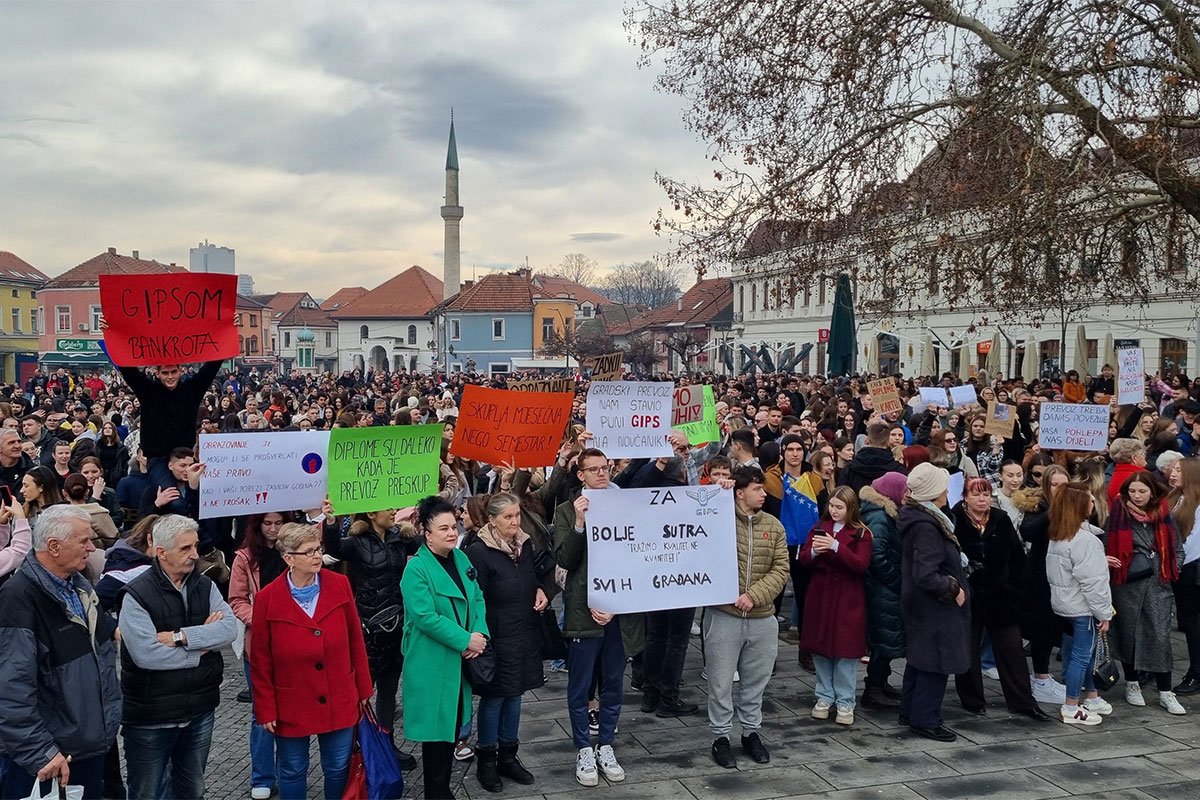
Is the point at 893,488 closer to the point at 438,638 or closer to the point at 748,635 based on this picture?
the point at 748,635

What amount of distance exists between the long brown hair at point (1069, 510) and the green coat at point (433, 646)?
A: 13.9 ft

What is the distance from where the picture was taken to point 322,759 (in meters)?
5.07

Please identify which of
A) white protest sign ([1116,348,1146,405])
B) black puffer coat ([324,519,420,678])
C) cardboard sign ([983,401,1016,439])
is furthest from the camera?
white protest sign ([1116,348,1146,405])

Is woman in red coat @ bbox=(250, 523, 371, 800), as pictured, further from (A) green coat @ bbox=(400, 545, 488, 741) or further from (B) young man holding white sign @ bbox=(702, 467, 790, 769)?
(B) young man holding white sign @ bbox=(702, 467, 790, 769)

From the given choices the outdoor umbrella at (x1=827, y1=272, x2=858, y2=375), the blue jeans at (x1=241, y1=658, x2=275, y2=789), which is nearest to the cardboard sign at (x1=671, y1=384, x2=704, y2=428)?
the blue jeans at (x1=241, y1=658, x2=275, y2=789)

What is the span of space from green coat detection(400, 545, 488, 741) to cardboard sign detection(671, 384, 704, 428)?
5.32 meters

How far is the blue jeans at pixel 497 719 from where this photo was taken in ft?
19.0

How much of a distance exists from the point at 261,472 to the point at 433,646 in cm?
167

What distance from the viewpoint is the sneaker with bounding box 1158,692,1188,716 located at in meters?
7.09

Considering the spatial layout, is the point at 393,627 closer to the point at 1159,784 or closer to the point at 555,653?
the point at 555,653

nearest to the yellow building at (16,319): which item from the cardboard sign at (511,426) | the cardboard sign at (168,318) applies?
the cardboard sign at (168,318)

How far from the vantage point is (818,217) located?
45.1 ft

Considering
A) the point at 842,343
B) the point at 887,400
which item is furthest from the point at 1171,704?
the point at 842,343

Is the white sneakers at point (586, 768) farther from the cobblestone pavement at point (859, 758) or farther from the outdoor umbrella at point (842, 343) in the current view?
the outdoor umbrella at point (842, 343)
